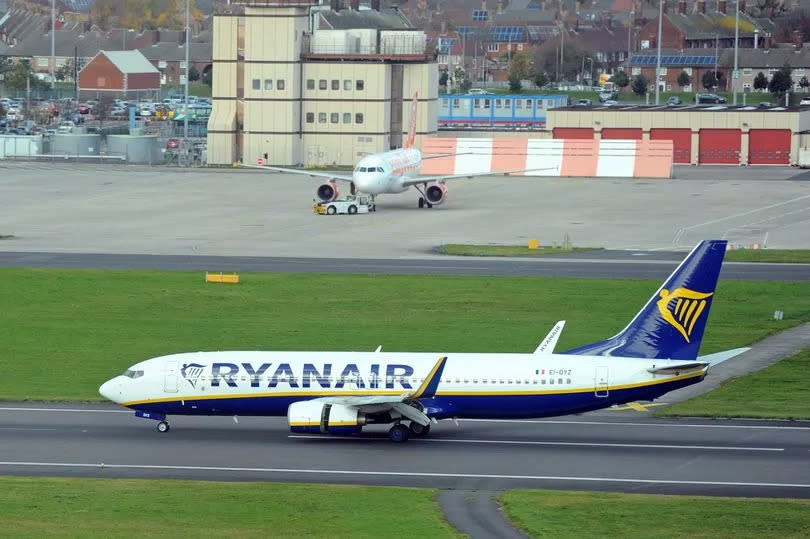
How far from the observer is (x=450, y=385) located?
5381 cm

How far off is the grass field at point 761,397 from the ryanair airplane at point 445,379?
6409 mm

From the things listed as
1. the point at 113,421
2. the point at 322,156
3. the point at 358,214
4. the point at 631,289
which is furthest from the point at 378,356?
the point at 322,156

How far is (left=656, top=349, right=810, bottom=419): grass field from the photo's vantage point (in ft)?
196

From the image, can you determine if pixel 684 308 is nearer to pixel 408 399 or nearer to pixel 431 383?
pixel 431 383

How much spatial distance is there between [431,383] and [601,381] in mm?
6272

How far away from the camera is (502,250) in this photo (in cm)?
10181

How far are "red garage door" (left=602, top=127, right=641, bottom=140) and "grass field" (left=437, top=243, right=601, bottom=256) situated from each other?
2387 inches

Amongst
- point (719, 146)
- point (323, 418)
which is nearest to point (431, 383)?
point (323, 418)

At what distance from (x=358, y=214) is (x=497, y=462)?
74102 millimetres

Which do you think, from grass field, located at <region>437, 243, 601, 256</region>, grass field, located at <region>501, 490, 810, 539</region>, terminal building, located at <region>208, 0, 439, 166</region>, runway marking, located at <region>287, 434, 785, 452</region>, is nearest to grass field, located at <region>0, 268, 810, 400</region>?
grass field, located at <region>437, 243, 601, 256</region>

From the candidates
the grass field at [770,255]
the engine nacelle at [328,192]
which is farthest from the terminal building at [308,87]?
the grass field at [770,255]

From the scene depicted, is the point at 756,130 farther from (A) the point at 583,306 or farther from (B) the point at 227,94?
(A) the point at 583,306

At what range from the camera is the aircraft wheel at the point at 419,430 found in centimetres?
5547

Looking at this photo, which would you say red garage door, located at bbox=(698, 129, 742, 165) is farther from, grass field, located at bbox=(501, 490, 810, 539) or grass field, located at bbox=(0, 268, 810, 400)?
grass field, located at bbox=(501, 490, 810, 539)
